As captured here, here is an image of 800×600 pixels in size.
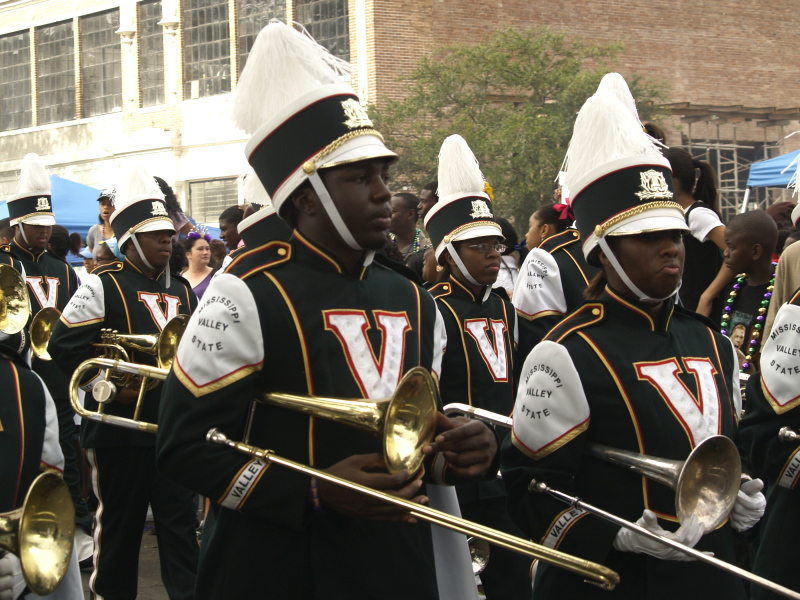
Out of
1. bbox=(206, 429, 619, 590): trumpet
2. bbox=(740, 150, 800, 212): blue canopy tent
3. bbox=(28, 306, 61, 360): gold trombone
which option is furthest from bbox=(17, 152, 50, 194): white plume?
bbox=(740, 150, 800, 212): blue canopy tent

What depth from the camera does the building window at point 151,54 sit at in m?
31.6


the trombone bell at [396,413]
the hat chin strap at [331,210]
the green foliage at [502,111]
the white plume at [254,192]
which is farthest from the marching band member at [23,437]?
the green foliage at [502,111]

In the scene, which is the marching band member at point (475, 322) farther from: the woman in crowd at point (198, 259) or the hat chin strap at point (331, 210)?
the woman in crowd at point (198, 259)

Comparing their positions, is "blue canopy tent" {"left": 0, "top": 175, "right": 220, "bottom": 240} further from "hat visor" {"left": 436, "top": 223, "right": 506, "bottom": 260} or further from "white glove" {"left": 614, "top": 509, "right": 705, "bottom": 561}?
"white glove" {"left": 614, "top": 509, "right": 705, "bottom": 561}

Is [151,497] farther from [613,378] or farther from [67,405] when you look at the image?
[613,378]

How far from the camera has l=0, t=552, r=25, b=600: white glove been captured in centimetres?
372

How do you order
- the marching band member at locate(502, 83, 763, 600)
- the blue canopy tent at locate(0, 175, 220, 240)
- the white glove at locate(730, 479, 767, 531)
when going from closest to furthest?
the marching band member at locate(502, 83, 763, 600)
the white glove at locate(730, 479, 767, 531)
the blue canopy tent at locate(0, 175, 220, 240)

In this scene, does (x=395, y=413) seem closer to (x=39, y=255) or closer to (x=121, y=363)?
(x=121, y=363)

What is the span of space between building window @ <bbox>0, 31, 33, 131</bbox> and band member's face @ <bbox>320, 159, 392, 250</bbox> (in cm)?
3429

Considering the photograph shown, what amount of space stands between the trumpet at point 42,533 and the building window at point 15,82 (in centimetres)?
3390

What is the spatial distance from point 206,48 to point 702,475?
93.6ft

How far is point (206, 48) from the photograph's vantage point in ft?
100

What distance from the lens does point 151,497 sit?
22.8ft

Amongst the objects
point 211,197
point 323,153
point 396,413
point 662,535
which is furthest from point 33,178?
point 211,197
